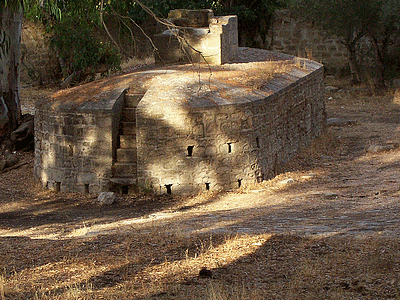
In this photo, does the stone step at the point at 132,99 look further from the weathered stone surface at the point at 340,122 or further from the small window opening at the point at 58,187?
the weathered stone surface at the point at 340,122

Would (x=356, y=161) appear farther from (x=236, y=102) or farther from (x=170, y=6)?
(x=170, y=6)

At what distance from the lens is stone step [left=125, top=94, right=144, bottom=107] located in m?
11.4

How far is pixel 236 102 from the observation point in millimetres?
10867

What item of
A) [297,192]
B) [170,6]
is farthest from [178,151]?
[170,6]

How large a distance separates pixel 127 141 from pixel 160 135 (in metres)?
0.72

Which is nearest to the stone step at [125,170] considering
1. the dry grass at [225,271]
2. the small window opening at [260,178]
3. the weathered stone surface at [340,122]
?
the small window opening at [260,178]

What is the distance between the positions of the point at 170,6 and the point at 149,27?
3.08 meters

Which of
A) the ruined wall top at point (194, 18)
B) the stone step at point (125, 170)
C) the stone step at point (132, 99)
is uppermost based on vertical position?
the ruined wall top at point (194, 18)

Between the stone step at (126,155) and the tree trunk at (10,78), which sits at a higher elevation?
the tree trunk at (10,78)

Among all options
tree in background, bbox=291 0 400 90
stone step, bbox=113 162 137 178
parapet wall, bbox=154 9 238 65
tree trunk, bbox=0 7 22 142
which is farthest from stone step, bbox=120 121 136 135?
tree in background, bbox=291 0 400 90

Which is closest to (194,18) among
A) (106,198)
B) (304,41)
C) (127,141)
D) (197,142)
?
(127,141)

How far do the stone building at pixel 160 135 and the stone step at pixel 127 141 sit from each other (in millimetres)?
17

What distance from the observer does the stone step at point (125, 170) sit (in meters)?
10.9

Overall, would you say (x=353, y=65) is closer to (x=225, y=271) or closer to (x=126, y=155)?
(x=126, y=155)
